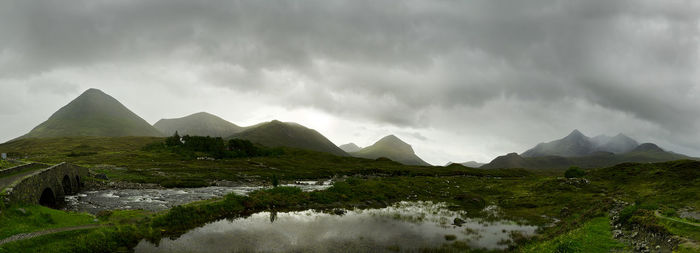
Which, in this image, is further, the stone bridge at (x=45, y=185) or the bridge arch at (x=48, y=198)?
the bridge arch at (x=48, y=198)

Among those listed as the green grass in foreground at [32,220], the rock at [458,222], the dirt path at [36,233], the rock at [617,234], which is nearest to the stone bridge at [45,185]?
the green grass in foreground at [32,220]

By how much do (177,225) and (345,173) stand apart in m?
90.8

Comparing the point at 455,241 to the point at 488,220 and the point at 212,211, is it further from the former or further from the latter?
the point at 212,211

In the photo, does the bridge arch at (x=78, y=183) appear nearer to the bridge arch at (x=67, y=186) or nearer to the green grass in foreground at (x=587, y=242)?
the bridge arch at (x=67, y=186)

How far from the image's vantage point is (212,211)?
32188mm

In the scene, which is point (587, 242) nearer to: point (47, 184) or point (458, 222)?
point (458, 222)

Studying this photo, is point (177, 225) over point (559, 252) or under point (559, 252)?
under

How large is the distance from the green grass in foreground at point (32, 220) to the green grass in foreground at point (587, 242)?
36.4 meters

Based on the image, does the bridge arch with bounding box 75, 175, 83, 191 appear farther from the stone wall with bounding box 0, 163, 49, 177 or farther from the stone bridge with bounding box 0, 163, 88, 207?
the stone wall with bounding box 0, 163, 49, 177

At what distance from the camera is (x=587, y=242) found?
2056 centimetres

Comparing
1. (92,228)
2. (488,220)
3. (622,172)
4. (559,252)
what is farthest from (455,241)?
(622,172)

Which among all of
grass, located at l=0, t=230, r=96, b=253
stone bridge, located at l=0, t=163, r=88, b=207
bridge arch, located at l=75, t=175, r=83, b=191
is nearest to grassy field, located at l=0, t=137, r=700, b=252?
grass, located at l=0, t=230, r=96, b=253

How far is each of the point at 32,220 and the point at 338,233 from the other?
81.8ft

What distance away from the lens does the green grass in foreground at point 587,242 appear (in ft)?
60.9
